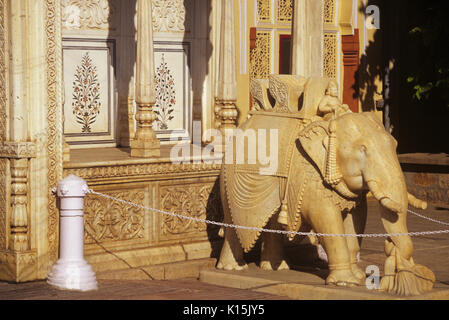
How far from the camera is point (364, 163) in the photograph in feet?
35.4

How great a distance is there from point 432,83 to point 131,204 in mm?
7142

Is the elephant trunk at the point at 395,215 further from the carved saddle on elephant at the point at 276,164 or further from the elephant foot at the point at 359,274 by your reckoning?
the carved saddle on elephant at the point at 276,164

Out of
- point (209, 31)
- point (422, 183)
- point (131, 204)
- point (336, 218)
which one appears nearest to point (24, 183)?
point (131, 204)

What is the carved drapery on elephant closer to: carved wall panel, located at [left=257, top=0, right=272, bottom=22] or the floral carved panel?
the floral carved panel

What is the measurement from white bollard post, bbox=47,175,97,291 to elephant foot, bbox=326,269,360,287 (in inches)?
77.5

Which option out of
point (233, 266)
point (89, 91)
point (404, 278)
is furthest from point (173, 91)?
point (404, 278)

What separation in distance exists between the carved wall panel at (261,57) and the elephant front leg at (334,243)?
5.31 metres

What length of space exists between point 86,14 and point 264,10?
323 centimetres

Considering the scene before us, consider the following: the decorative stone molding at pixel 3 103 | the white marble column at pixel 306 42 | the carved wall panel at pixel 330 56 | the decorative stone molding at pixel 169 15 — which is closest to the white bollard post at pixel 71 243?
the decorative stone molding at pixel 3 103

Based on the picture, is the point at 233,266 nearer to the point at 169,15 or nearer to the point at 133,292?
the point at 133,292

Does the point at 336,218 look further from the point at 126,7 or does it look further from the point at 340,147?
the point at 126,7

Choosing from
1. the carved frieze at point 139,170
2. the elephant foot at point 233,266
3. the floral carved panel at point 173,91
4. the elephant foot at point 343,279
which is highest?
the floral carved panel at point 173,91

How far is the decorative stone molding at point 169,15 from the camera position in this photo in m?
14.3

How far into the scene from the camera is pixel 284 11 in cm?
1656
